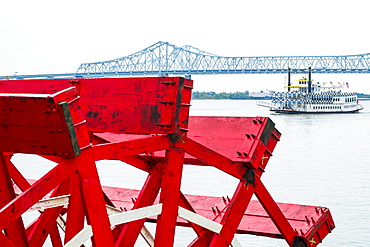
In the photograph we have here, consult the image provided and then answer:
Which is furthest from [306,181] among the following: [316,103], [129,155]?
[316,103]

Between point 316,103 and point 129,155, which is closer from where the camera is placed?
point 129,155

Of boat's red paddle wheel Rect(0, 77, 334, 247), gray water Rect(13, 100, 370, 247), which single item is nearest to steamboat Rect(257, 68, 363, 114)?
gray water Rect(13, 100, 370, 247)

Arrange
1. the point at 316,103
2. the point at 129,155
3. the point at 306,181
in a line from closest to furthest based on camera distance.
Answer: the point at 129,155, the point at 306,181, the point at 316,103

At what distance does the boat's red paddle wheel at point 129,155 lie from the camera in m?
2.62

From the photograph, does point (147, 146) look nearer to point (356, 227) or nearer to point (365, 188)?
point (356, 227)

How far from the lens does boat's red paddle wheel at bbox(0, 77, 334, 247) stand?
262 cm

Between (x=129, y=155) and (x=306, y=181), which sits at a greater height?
(x=129, y=155)

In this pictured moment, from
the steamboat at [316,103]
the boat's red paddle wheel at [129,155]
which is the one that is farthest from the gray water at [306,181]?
the steamboat at [316,103]

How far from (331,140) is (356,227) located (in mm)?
13862

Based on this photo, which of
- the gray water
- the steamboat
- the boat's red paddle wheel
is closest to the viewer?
the boat's red paddle wheel

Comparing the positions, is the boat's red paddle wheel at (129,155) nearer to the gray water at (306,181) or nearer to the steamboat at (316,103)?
the gray water at (306,181)

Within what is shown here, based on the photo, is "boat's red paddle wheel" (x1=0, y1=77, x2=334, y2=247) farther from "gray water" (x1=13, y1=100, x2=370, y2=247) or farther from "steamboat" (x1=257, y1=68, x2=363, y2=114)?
"steamboat" (x1=257, y1=68, x2=363, y2=114)

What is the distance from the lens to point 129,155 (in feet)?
10.00

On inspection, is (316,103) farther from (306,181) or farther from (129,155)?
(129,155)
